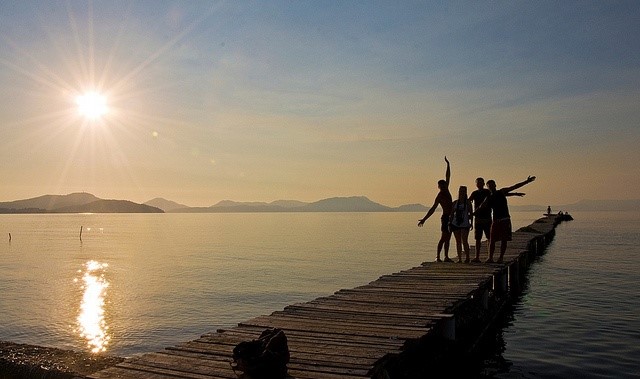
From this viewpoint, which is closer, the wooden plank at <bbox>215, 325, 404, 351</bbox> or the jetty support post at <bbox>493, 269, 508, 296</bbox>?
the wooden plank at <bbox>215, 325, 404, 351</bbox>

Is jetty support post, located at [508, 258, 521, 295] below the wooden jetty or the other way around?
below

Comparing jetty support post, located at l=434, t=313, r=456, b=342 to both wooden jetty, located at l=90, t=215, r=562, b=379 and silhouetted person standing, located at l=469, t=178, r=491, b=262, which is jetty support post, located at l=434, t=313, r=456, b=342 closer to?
wooden jetty, located at l=90, t=215, r=562, b=379

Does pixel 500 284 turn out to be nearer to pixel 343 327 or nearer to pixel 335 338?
pixel 343 327

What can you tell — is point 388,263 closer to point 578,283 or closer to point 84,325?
point 578,283

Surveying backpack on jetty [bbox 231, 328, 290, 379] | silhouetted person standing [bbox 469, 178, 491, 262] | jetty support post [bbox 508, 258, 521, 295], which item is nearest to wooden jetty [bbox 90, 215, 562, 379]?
backpack on jetty [bbox 231, 328, 290, 379]

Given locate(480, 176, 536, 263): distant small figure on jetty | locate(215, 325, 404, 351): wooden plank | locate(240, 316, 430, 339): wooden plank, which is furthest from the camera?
locate(480, 176, 536, 263): distant small figure on jetty

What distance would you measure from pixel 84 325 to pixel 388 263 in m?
23.7

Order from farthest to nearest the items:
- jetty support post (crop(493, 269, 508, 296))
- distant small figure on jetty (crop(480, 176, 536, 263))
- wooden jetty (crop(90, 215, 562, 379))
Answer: jetty support post (crop(493, 269, 508, 296)) < distant small figure on jetty (crop(480, 176, 536, 263)) < wooden jetty (crop(90, 215, 562, 379))

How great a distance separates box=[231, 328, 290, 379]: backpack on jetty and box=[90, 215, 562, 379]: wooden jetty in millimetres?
337

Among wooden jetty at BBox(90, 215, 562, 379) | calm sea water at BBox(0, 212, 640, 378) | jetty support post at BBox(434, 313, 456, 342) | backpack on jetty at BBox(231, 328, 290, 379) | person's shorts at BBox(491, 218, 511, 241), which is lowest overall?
calm sea water at BBox(0, 212, 640, 378)

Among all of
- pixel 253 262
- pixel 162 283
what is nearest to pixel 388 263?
pixel 253 262

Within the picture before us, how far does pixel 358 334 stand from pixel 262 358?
8.23ft

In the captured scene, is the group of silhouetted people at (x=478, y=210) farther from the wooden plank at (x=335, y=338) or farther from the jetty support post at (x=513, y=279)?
the wooden plank at (x=335, y=338)

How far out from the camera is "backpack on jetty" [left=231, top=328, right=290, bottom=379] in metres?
5.46
